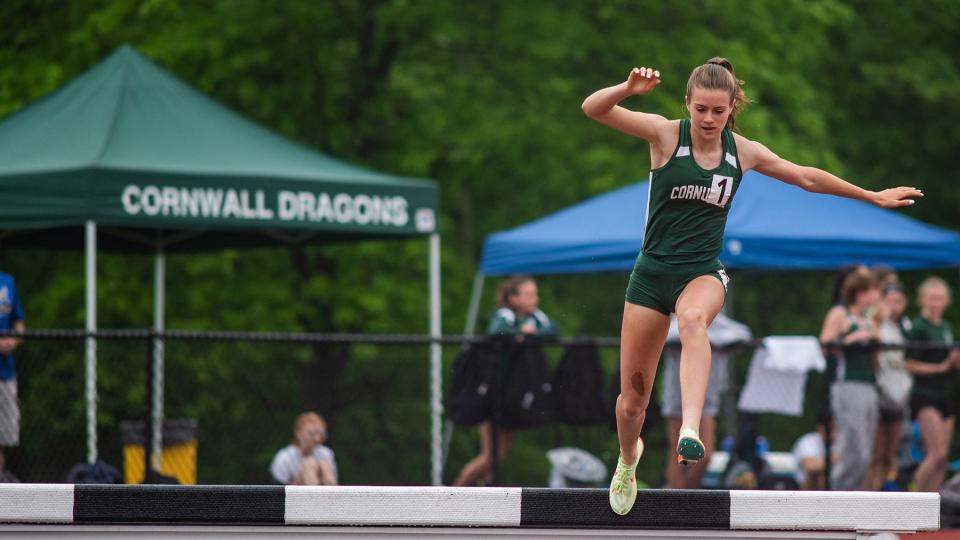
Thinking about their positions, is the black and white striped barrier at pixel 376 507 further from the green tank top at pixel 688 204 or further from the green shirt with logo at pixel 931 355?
the green shirt with logo at pixel 931 355

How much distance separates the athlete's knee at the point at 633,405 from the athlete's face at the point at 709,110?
1.05 m

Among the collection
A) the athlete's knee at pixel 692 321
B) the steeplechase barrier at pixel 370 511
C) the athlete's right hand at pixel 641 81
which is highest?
the athlete's right hand at pixel 641 81

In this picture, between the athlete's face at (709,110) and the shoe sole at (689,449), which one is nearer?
the shoe sole at (689,449)

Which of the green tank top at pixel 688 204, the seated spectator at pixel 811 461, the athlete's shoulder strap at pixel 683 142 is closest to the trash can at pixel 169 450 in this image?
the seated spectator at pixel 811 461

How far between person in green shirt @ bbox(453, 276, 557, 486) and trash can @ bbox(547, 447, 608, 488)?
392 mm

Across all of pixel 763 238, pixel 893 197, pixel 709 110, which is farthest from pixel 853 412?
pixel 709 110

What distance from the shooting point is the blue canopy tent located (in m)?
11.3

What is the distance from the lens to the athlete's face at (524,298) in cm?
981

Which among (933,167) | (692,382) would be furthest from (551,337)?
(933,167)

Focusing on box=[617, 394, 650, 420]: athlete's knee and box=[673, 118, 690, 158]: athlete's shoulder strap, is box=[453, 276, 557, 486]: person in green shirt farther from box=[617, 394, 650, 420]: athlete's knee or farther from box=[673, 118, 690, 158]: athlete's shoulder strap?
box=[673, 118, 690, 158]: athlete's shoulder strap

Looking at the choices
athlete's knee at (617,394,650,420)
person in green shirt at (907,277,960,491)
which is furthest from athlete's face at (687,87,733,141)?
person in green shirt at (907,277,960,491)

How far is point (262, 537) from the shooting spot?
177 inches

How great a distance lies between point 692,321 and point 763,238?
21.4 ft

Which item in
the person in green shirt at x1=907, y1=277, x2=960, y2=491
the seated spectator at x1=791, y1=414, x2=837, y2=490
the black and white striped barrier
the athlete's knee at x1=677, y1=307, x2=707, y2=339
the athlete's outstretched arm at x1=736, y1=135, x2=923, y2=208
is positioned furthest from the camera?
the seated spectator at x1=791, y1=414, x2=837, y2=490
